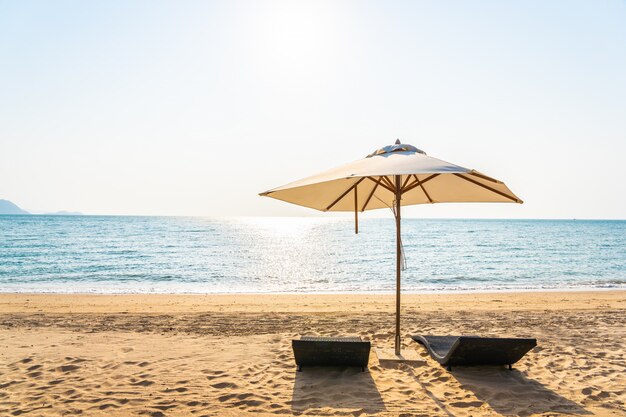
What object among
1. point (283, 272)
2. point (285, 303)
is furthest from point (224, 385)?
point (283, 272)

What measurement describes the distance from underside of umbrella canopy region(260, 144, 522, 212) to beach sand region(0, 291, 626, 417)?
2.38 meters

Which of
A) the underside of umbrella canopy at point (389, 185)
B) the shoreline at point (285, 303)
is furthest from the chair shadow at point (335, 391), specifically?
the shoreline at point (285, 303)

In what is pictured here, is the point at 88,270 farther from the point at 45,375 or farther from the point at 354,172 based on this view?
the point at 354,172

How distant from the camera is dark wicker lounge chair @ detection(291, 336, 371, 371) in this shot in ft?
17.8

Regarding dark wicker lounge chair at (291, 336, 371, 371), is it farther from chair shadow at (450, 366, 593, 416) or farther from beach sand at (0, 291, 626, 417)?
chair shadow at (450, 366, 593, 416)

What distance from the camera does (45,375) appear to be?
5613 millimetres

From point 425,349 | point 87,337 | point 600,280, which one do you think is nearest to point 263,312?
point 87,337

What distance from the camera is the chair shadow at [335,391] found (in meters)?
4.62

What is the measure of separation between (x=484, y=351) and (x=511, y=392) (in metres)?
0.64

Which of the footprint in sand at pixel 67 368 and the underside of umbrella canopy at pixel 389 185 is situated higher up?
the underside of umbrella canopy at pixel 389 185

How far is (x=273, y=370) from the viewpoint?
5820mm

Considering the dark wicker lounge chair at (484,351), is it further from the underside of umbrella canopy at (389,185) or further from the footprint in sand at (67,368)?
the footprint in sand at (67,368)

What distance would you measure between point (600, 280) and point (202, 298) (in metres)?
21.3

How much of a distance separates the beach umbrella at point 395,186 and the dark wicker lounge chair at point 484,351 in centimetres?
81
